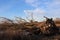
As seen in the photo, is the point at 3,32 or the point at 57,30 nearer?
the point at 3,32

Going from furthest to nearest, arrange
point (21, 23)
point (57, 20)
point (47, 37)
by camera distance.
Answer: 1. point (57, 20)
2. point (21, 23)
3. point (47, 37)

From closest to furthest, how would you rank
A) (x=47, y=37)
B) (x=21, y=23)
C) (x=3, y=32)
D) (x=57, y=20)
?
(x=3, y=32)
(x=47, y=37)
(x=21, y=23)
(x=57, y=20)

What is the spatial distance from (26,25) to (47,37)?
1023 mm

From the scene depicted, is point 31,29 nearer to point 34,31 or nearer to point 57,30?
point 34,31

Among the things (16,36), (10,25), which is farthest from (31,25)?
(16,36)

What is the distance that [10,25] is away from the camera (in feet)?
23.7

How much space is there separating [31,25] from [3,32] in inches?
67.8

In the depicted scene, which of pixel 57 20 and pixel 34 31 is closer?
pixel 34 31

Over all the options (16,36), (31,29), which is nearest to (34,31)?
(31,29)

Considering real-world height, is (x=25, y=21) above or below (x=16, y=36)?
above

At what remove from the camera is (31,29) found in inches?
288

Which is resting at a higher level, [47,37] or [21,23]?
[21,23]

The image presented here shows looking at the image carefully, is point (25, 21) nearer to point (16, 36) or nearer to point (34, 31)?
point (34, 31)

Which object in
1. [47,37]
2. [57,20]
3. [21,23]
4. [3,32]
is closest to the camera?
[3,32]
